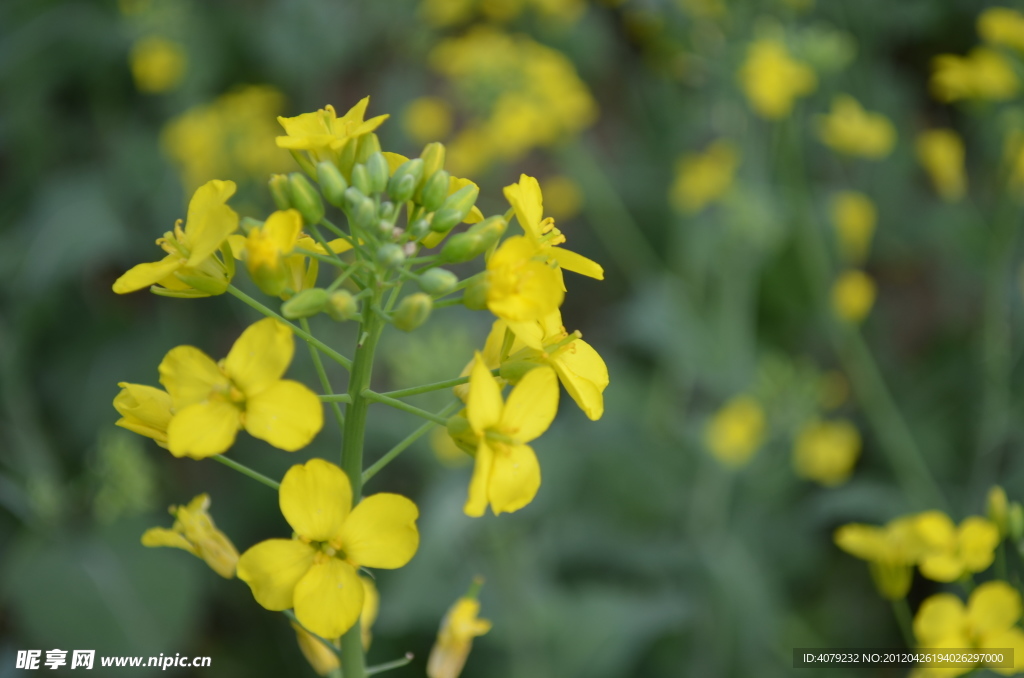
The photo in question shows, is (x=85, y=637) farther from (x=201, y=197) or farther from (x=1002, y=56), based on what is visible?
(x=1002, y=56)

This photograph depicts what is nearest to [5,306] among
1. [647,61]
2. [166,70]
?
[166,70]

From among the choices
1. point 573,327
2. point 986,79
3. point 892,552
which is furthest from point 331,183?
point 573,327

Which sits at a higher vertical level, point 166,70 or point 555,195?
point 166,70

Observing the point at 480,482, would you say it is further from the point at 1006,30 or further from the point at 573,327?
the point at 573,327

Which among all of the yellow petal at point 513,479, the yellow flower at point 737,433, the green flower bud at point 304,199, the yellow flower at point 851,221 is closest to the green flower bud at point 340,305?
the green flower bud at point 304,199

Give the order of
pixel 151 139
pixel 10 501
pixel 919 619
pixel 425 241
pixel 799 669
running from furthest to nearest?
pixel 151 139, pixel 10 501, pixel 799 669, pixel 919 619, pixel 425 241

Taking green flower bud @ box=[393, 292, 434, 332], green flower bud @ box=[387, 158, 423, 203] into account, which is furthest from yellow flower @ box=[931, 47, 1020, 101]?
green flower bud @ box=[393, 292, 434, 332]

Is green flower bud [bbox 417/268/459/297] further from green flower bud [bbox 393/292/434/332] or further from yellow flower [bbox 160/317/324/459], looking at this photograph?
yellow flower [bbox 160/317/324/459]
